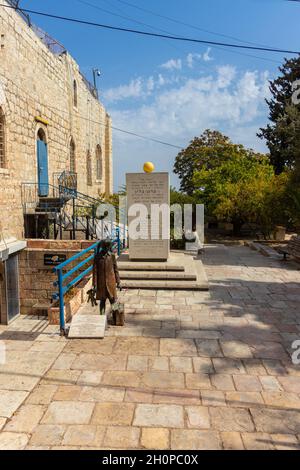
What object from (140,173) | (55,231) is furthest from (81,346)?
(55,231)

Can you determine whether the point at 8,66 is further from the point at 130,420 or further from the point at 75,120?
the point at 130,420

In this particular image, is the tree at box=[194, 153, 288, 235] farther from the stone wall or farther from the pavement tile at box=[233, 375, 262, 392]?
the pavement tile at box=[233, 375, 262, 392]

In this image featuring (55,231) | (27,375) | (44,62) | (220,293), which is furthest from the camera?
(44,62)

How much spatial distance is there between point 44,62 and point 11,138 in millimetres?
4560

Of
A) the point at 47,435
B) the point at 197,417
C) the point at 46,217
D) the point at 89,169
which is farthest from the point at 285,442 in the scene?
the point at 89,169

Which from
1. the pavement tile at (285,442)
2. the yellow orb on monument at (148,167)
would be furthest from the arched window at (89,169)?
the pavement tile at (285,442)

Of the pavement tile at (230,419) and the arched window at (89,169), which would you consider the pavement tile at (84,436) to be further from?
the arched window at (89,169)

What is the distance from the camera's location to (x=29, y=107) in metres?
12.3

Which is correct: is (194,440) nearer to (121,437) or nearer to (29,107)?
(121,437)

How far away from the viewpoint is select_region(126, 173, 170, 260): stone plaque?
332 inches

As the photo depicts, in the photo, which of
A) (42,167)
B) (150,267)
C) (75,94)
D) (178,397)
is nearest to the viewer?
(178,397)

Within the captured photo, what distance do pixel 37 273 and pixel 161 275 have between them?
461 centimetres

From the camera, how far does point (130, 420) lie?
3236 mm

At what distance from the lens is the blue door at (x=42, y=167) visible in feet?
43.2
